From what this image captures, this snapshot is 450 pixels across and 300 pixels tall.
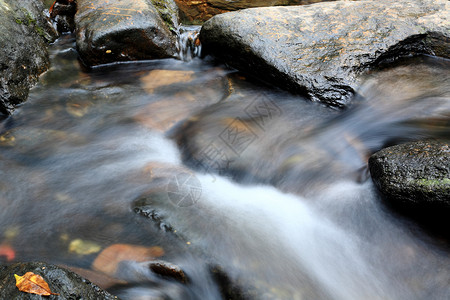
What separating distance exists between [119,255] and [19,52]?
12.5 feet

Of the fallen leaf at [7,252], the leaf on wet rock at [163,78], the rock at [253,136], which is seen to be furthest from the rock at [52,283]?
the leaf on wet rock at [163,78]

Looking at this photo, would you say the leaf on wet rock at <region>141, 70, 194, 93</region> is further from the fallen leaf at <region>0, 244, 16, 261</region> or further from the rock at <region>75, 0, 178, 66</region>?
the fallen leaf at <region>0, 244, 16, 261</region>

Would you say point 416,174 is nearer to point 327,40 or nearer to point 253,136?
point 253,136

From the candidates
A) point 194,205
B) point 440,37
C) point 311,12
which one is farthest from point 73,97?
point 440,37

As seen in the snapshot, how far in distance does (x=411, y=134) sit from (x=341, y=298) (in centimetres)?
220

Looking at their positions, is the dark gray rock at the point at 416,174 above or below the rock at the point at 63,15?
below

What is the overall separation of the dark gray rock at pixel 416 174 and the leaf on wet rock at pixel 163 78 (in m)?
3.43

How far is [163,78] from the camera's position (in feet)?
18.1

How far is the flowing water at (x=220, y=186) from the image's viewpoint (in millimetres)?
2766

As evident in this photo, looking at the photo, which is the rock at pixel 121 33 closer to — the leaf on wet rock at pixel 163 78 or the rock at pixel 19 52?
the leaf on wet rock at pixel 163 78

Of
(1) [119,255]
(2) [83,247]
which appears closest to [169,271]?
(1) [119,255]

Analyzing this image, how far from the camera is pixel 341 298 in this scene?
266 centimetres

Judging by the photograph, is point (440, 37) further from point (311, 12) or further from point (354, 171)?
point (354, 171)

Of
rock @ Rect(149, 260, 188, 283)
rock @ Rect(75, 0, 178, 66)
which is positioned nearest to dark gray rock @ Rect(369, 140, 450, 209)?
rock @ Rect(149, 260, 188, 283)
